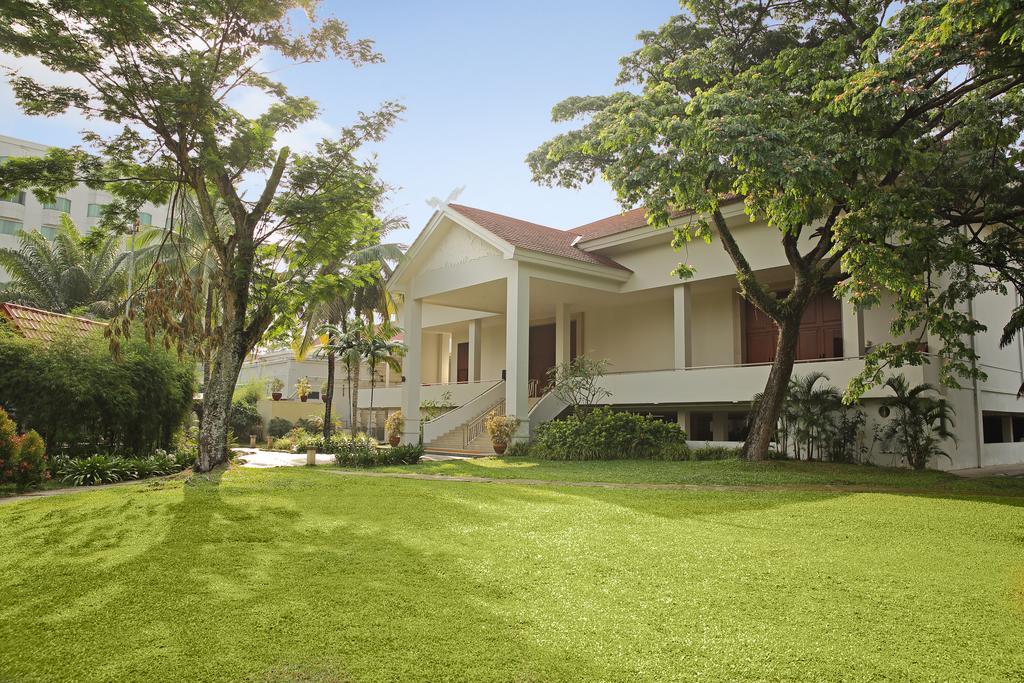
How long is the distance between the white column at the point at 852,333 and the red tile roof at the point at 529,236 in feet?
22.4

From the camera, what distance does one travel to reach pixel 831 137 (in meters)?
10.3

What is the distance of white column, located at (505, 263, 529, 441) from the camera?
1900 cm

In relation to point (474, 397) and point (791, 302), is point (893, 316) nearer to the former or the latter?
point (791, 302)

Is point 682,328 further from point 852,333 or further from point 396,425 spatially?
point 396,425

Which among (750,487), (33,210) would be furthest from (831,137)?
(33,210)

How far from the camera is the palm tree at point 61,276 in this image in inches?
1174

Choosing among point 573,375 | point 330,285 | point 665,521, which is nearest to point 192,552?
point 665,521

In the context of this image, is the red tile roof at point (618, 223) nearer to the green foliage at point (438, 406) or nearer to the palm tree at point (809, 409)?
the palm tree at point (809, 409)

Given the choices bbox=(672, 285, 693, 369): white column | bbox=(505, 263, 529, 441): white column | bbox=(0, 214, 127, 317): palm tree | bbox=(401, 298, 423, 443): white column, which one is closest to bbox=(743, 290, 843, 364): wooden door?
bbox=(672, 285, 693, 369): white column

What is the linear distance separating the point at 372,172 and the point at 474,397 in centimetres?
1220

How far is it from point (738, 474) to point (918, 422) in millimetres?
4965

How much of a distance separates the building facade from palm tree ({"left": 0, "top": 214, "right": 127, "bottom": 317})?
53.3 feet

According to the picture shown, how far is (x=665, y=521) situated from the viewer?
807 centimetres

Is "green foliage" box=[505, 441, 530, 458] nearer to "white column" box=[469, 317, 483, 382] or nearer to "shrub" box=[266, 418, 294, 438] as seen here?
"white column" box=[469, 317, 483, 382]
